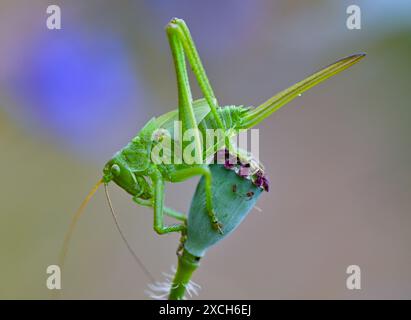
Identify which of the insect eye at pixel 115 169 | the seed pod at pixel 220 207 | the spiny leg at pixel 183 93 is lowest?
the seed pod at pixel 220 207

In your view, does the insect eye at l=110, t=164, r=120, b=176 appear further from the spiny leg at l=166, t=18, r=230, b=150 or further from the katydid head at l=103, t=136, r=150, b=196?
the spiny leg at l=166, t=18, r=230, b=150

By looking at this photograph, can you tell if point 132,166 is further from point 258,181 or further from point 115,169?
point 258,181

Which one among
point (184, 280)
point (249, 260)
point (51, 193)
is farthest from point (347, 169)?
point (184, 280)

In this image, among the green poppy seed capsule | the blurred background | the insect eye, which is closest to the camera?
the green poppy seed capsule

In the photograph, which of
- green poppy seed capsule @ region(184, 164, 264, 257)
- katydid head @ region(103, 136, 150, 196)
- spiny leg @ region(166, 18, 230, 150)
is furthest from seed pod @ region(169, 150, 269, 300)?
katydid head @ region(103, 136, 150, 196)

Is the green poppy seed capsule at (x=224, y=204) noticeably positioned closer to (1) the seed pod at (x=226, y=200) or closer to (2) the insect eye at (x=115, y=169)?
(1) the seed pod at (x=226, y=200)

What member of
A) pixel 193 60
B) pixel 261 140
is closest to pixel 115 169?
pixel 193 60

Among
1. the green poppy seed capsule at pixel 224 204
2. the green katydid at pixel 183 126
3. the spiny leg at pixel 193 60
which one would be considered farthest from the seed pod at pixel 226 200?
the spiny leg at pixel 193 60
